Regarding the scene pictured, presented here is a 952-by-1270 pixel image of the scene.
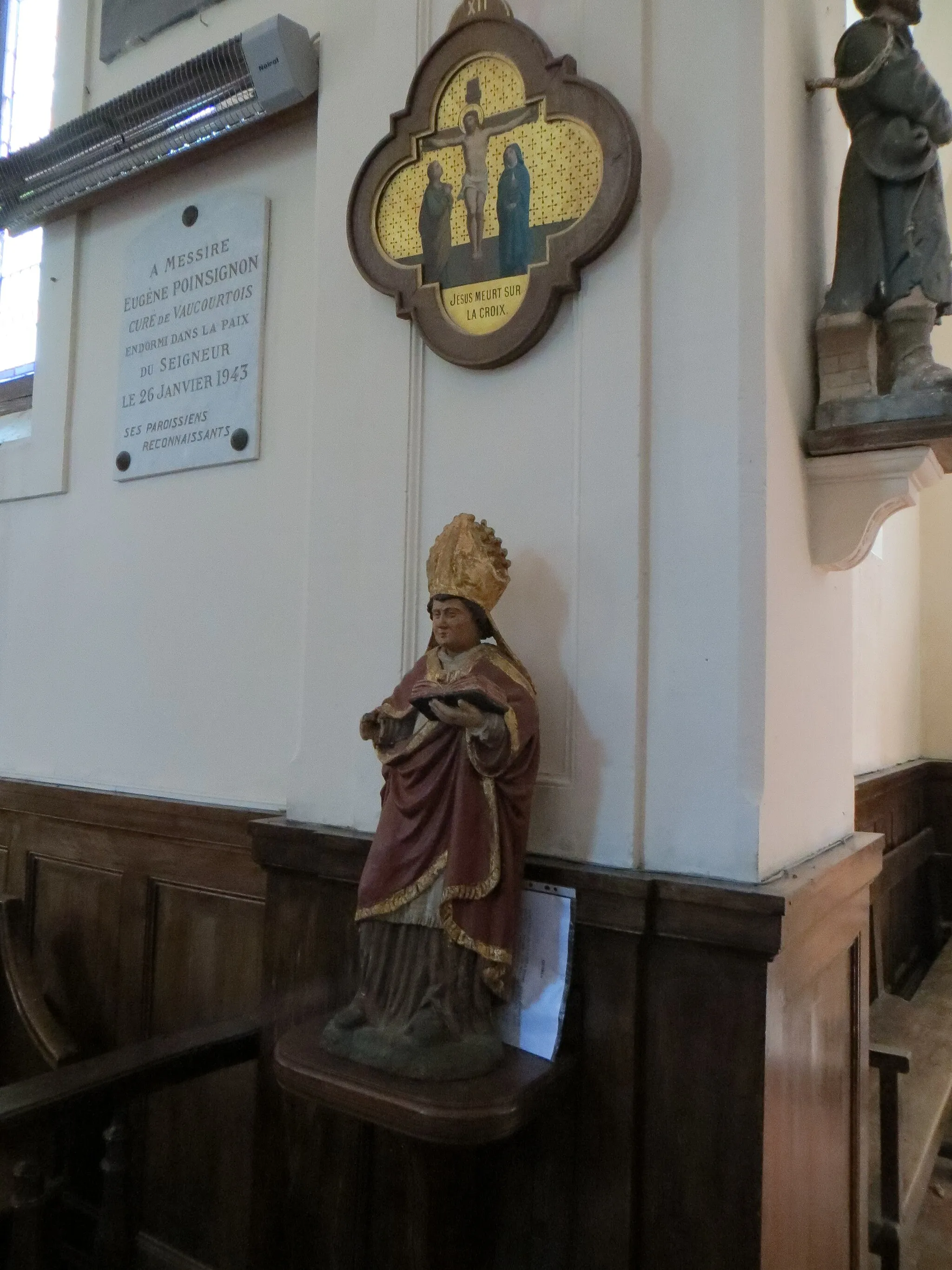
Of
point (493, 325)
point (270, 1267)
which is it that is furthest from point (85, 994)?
point (493, 325)

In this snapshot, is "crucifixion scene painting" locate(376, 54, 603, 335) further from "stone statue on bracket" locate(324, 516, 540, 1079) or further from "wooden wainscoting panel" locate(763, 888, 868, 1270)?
"wooden wainscoting panel" locate(763, 888, 868, 1270)

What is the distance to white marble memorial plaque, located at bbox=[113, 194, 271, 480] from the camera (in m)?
2.34

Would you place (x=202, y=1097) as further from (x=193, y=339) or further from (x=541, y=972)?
(x=193, y=339)

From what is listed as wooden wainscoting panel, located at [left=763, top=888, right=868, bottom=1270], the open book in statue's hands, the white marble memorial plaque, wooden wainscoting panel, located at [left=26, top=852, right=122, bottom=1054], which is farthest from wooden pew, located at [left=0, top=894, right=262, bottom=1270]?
the white marble memorial plaque

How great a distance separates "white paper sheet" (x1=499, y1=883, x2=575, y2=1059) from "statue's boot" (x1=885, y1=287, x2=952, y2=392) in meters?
1.03

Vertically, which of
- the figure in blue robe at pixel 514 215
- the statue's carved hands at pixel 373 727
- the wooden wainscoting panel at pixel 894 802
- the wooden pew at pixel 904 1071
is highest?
the figure in blue robe at pixel 514 215

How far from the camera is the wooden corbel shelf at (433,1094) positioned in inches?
49.2

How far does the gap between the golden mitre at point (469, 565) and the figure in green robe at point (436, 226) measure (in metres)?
0.56

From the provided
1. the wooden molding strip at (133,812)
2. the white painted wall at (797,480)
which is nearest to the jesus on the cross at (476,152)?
the white painted wall at (797,480)

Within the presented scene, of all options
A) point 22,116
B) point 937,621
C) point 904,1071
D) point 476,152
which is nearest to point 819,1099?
point 904,1071

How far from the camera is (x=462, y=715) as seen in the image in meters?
1.37

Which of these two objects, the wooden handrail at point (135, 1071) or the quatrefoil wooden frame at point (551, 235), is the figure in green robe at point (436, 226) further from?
the wooden handrail at point (135, 1071)

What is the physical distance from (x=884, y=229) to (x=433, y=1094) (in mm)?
1591

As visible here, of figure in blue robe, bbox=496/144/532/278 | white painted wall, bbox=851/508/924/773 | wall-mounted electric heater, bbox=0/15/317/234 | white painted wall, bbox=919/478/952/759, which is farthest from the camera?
white painted wall, bbox=919/478/952/759
